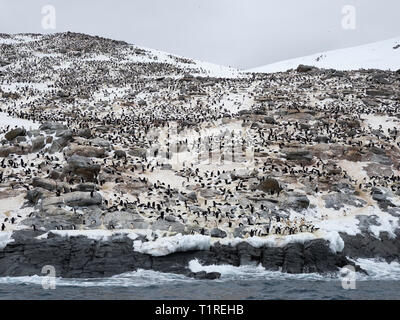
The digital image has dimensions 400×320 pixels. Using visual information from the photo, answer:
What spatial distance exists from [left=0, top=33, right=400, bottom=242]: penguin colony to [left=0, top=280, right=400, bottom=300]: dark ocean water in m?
4.55

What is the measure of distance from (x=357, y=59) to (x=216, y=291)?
3228 inches

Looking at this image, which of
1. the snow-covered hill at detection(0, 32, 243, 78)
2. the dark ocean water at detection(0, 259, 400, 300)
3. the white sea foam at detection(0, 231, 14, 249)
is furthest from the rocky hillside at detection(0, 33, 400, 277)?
the snow-covered hill at detection(0, 32, 243, 78)

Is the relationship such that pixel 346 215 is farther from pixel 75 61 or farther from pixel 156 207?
pixel 75 61

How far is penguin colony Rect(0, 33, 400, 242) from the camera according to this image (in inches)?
926

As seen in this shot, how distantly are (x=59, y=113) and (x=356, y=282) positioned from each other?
128ft

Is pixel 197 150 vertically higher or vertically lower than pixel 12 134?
lower

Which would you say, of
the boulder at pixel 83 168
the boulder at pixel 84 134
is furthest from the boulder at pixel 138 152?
the boulder at pixel 83 168

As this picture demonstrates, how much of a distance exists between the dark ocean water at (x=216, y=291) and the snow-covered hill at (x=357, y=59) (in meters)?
68.3

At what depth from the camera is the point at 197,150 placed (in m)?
36.0

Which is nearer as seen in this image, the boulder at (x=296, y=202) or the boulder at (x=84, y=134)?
the boulder at (x=296, y=202)

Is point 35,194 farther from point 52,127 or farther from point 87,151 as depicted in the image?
point 52,127

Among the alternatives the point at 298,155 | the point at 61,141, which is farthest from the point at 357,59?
the point at 61,141

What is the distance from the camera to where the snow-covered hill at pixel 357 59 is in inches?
3123

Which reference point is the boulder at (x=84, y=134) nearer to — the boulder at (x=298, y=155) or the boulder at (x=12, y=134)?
the boulder at (x=12, y=134)
